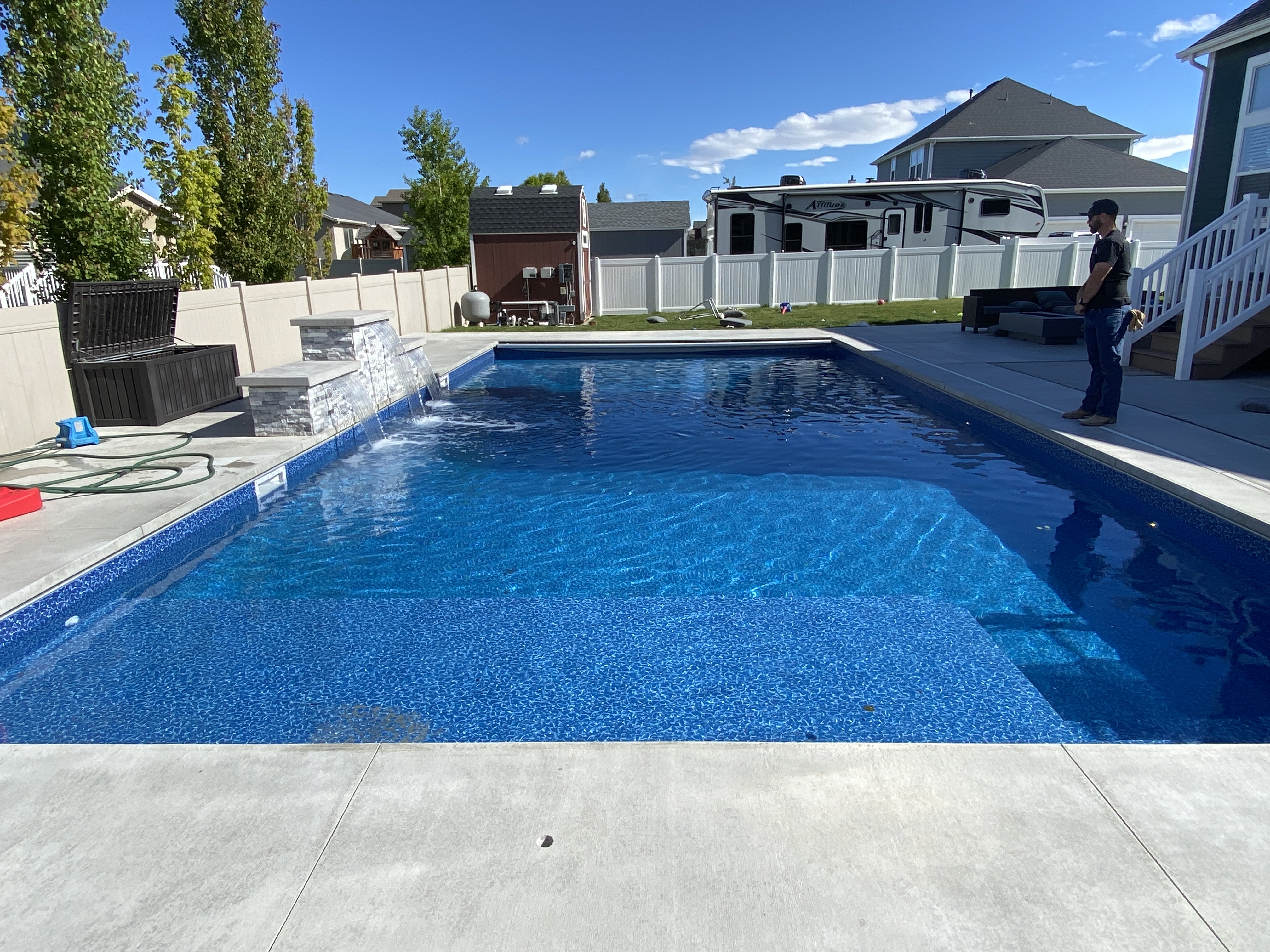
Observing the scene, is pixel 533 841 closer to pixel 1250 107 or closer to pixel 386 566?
pixel 386 566

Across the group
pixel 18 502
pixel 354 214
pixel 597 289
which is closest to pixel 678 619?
pixel 18 502

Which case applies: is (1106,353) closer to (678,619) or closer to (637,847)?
(678,619)

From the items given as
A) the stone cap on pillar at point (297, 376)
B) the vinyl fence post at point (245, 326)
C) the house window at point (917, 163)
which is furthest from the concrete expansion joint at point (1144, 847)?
the house window at point (917, 163)

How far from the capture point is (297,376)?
23.5 ft

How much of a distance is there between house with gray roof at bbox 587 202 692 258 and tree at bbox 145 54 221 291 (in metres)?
27.8

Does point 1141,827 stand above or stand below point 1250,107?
below

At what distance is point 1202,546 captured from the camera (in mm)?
4906

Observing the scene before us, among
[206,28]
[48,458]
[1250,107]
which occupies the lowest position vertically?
[48,458]

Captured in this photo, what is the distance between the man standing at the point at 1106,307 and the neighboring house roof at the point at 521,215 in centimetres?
1402

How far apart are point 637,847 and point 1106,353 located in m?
6.27

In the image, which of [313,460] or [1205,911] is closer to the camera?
[1205,911]

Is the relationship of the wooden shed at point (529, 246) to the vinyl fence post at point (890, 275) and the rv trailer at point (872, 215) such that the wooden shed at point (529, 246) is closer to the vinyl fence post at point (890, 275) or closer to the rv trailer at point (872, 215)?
the rv trailer at point (872, 215)

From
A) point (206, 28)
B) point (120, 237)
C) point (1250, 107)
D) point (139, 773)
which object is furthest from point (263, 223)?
point (1250, 107)

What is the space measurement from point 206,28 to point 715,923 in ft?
62.6
